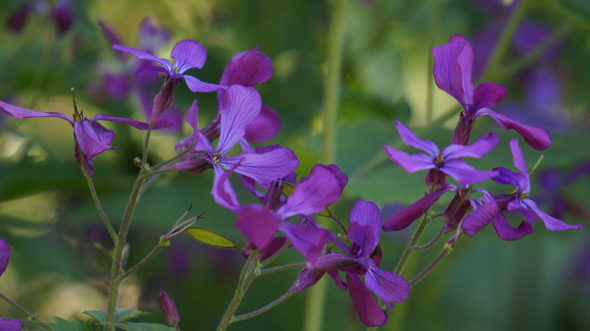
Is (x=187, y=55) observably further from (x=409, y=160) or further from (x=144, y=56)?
(x=409, y=160)

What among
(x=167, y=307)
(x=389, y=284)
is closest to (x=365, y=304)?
(x=389, y=284)

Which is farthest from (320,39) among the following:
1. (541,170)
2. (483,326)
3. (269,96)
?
(483,326)

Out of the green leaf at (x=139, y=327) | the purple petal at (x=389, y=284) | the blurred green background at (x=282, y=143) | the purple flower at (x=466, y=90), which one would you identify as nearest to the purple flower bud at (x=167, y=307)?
the green leaf at (x=139, y=327)

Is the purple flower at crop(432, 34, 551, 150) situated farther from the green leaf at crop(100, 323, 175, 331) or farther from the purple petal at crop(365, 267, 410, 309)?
the green leaf at crop(100, 323, 175, 331)

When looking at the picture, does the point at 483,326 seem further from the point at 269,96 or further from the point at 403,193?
the point at 403,193

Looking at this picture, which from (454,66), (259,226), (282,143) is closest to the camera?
(259,226)

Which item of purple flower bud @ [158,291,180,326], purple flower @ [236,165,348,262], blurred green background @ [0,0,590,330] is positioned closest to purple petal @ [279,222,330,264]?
purple flower @ [236,165,348,262]
